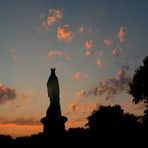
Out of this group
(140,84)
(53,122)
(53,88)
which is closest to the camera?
(53,122)

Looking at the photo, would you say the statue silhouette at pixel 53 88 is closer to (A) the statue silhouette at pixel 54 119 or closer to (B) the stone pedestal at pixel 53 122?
(A) the statue silhouette at pixel 54 119

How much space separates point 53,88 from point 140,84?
92.2 ft

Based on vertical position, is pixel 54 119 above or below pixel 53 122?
above

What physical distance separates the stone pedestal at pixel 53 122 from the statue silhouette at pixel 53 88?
85cm

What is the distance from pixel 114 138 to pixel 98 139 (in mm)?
1034

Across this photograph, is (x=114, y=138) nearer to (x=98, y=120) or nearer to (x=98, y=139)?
(x=98, y=139)

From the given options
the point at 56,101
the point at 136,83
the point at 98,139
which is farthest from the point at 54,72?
the point at 136,83

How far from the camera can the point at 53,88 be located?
21781 mm

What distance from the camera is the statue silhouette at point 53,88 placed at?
21484mm

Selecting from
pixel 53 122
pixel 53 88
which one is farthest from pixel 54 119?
pixel 53 88

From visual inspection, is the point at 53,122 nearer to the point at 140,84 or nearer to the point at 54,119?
the point at 54,119

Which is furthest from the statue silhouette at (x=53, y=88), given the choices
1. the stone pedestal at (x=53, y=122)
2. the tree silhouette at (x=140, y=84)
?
the tree silhouette at (x=140, y=84)

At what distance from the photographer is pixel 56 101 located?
70.1 feet

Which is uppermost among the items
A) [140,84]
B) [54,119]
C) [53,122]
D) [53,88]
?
[140,84]
